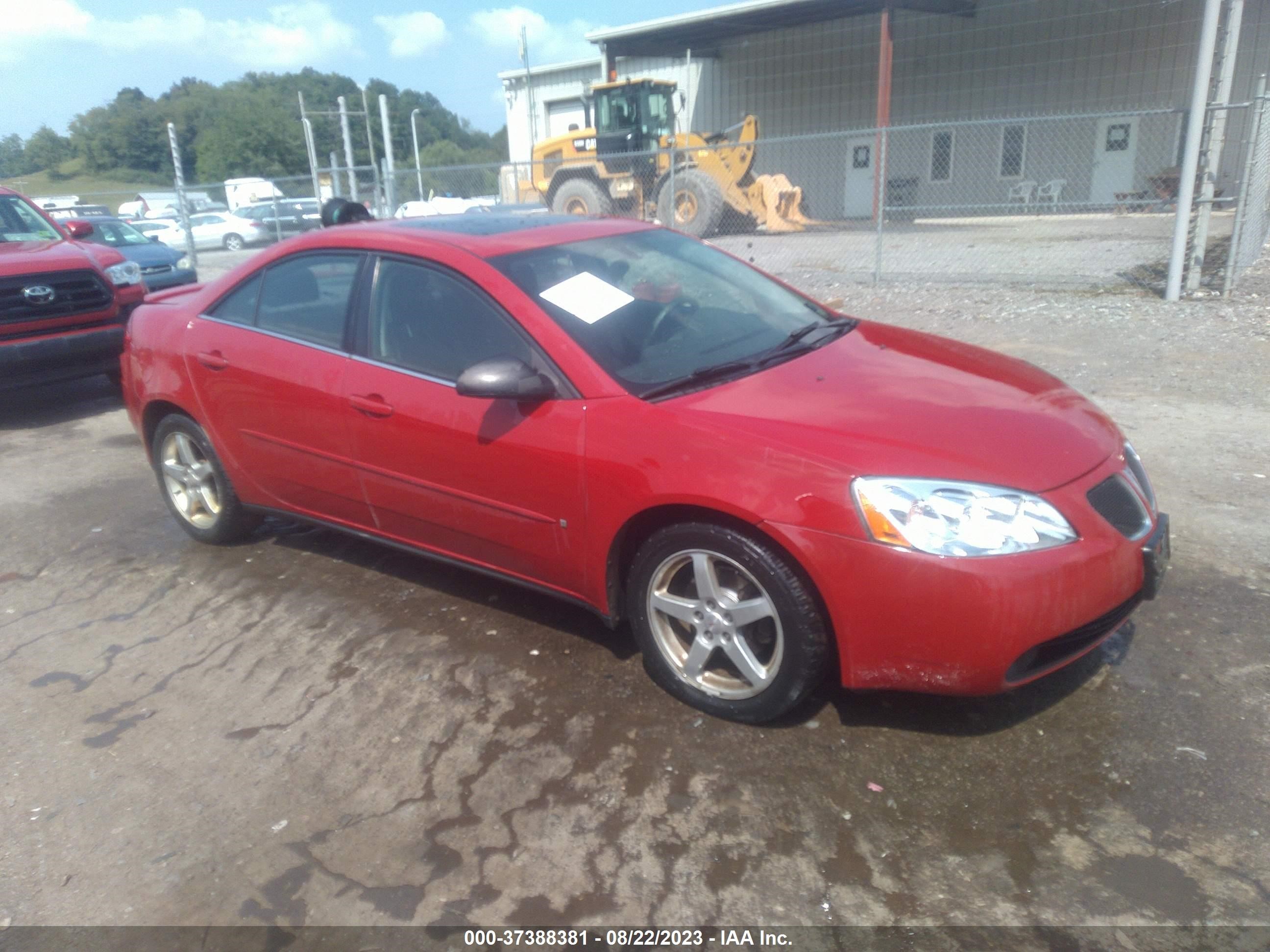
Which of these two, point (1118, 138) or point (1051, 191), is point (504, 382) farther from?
point (1118, 138)

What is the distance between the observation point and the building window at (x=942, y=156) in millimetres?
24922

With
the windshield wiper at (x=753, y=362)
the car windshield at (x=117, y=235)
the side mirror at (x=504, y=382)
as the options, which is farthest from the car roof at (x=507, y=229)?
the car windshield at (x=117, y=235)

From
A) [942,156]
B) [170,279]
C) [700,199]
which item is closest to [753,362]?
[170,279]

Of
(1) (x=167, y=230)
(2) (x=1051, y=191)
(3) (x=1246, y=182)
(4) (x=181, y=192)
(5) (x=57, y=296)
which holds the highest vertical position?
(4) (x=181, y=192)

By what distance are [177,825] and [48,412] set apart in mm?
6769

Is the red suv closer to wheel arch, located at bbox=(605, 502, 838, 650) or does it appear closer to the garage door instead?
wheel arch, located at bbox=(605, 502, 838, 650)

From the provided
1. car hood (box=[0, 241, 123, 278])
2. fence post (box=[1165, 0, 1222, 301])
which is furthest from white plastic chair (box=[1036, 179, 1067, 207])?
car hood (box=[0, 241, 123, 278])

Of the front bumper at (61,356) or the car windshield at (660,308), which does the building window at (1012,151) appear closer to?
the front bumper at (61,356)

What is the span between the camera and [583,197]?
18.0 meters

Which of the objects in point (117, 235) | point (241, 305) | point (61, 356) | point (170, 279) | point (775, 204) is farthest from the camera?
point (775, 204)

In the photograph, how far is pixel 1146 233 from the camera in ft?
56.3

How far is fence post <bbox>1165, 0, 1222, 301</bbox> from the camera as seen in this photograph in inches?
353

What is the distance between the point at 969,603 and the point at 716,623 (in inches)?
30.9

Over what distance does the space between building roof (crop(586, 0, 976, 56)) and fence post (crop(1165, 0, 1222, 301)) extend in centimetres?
1487
